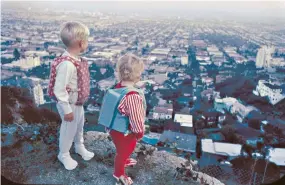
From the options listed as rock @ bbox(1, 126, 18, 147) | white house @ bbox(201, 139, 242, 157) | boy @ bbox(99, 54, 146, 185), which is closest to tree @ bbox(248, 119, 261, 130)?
white house @ bbox(201, 139, 242, 157)

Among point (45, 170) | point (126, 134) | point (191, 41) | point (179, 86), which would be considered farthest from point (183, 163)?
point (191, 41)

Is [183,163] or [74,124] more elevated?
[74,124]

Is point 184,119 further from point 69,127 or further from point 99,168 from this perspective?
point 69,127

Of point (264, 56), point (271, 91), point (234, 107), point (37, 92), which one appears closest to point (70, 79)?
point (37, 92)

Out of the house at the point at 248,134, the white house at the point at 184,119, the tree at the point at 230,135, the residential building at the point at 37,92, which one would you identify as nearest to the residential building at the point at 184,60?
the white house at the point at 184,119

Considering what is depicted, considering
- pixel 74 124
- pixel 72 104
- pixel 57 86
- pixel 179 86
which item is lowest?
pixel 179 86

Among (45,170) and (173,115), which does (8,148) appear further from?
(173,115)
